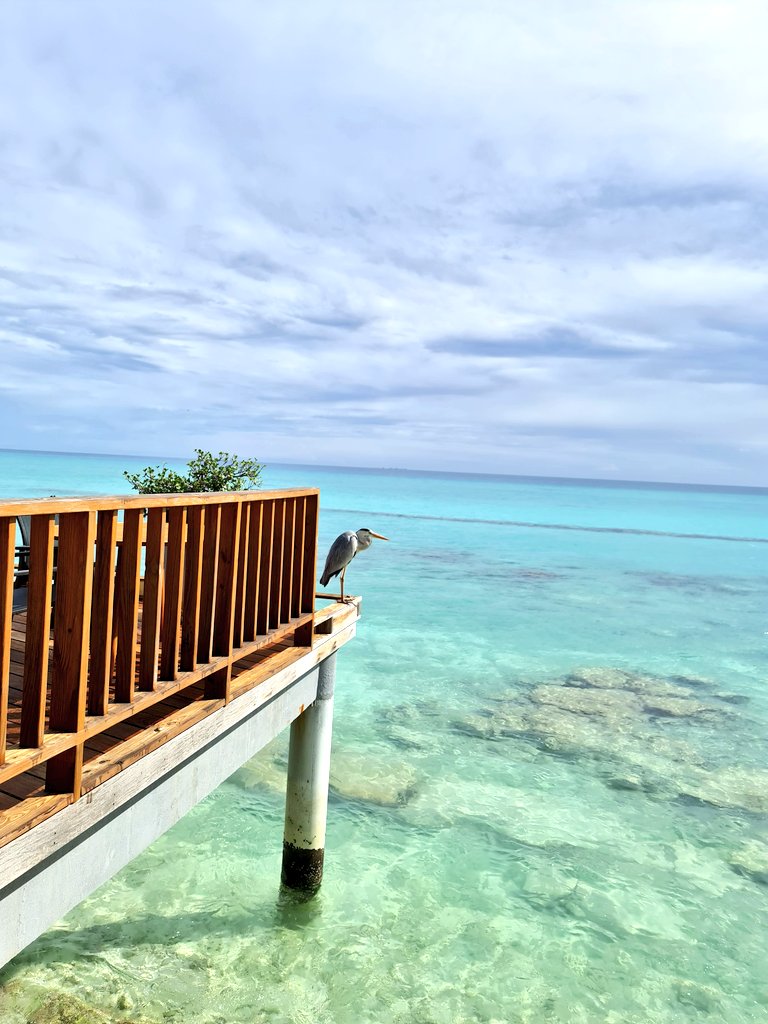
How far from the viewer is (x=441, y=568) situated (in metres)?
32.9

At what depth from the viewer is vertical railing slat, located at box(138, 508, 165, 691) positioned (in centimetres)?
327

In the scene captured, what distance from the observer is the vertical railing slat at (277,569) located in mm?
4785

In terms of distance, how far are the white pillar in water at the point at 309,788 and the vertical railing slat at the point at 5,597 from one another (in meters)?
3.46

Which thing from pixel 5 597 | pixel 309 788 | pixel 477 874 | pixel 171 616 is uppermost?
pixel 5 597

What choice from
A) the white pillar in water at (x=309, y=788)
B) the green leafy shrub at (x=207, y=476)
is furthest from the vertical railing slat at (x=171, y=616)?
the green leafy shrub at (x=207, y=476)

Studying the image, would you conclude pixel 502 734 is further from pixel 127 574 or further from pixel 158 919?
pixel 127 574

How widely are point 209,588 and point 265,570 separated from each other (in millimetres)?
843

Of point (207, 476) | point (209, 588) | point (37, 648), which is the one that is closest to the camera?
point (37, 648)

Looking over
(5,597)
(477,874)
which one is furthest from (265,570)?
(477,874)

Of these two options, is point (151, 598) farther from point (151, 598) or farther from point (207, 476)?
point (207, 476)

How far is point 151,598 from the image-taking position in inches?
136

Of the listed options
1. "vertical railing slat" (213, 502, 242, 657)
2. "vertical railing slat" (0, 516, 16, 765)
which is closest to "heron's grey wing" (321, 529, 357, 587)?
"vertical railing slat" (213, 502, 242, 657)

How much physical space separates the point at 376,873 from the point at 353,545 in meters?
3.50

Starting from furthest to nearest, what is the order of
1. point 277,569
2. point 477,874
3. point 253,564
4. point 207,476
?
point 207,476, point 477,874, point 277,569, point 253,564
